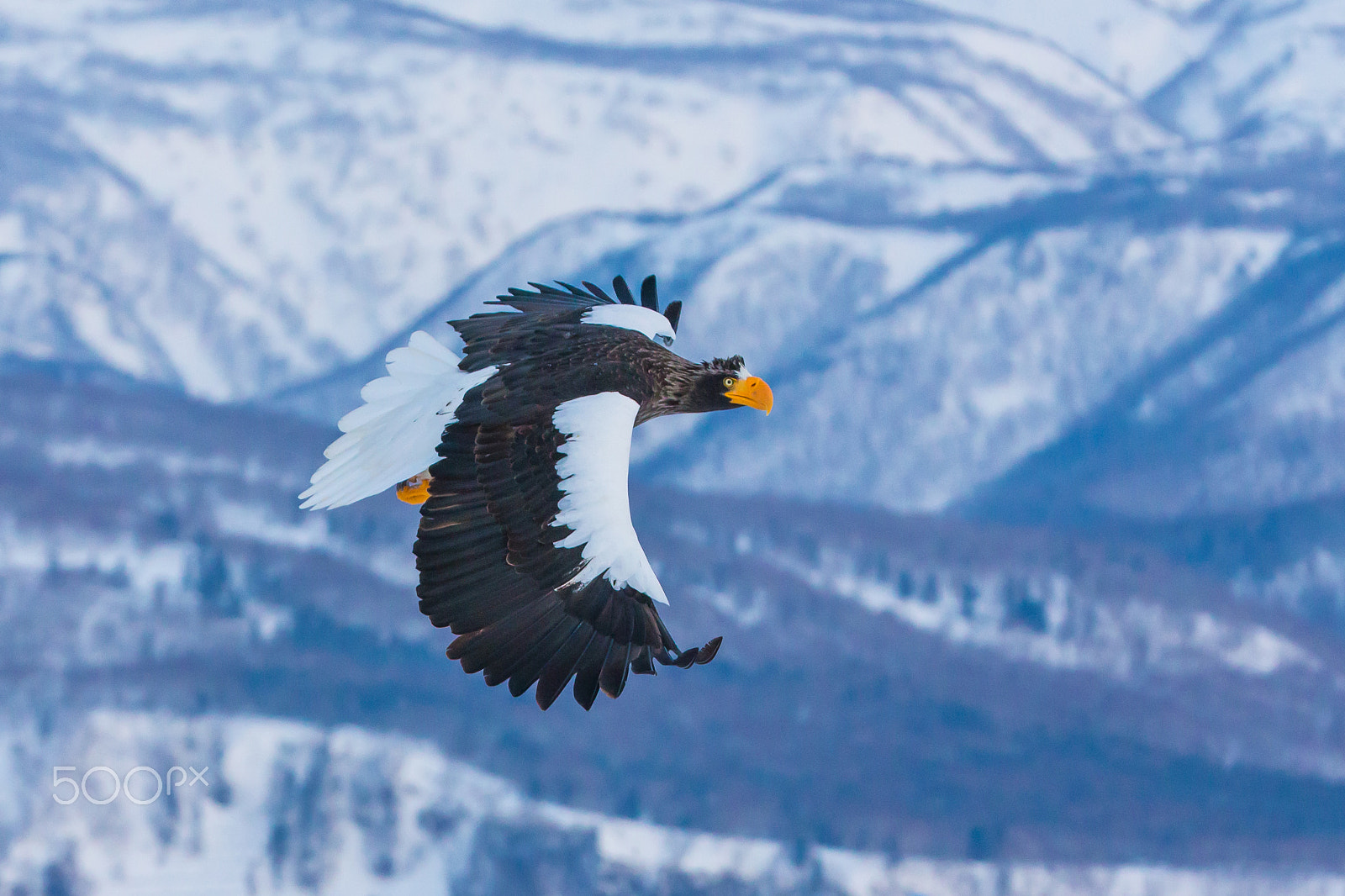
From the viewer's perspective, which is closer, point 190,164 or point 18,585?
point 18,585

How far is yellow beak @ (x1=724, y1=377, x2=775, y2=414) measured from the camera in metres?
11.7

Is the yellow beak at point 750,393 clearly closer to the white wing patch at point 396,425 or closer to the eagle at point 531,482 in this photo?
the eagle at point 531,482

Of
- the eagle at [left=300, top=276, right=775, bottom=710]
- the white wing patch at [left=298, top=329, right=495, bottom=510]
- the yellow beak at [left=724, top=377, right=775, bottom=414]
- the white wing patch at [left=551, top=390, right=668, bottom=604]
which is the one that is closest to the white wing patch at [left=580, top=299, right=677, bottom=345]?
the eagle at [left=300, top=276, right=775, bottom=710]

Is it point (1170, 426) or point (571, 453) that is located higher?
point (1170, 426)

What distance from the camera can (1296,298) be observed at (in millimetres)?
165750

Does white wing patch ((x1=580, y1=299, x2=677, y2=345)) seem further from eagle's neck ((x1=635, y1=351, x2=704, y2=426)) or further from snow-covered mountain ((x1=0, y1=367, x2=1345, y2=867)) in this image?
snow-covered mountain ((x1=0, y1=367, x2=1345, y2=867))

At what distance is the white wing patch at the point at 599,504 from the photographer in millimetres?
9727

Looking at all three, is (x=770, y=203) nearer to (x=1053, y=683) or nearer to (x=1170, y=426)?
(x=1170, y=426)

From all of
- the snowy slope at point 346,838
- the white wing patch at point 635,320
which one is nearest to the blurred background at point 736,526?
the snowy slope at point 346,838

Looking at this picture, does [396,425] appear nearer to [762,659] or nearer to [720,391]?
[720,391]

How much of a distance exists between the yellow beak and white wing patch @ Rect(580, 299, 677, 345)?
79 cm

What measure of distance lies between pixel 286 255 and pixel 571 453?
602 feet

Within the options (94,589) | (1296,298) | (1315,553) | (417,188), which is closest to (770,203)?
(417,188)

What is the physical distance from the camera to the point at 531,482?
9.94m
